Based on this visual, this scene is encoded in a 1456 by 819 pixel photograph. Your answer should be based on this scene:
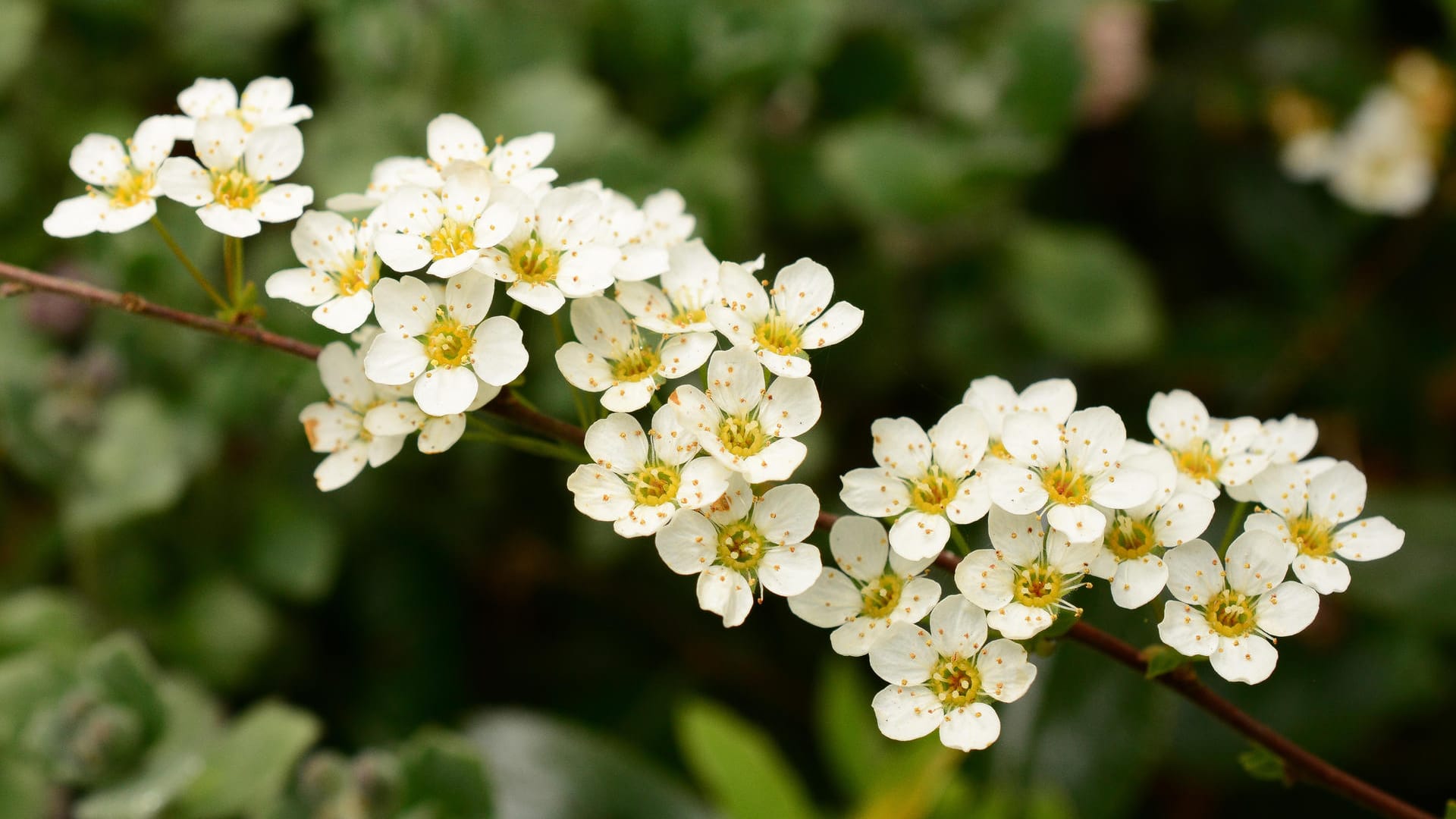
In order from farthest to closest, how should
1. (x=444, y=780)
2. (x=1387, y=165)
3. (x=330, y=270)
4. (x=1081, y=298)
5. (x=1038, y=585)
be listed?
(x=1387, y=165) → (x=1081, y=298) → (x=444, y=780) → (x=330, y=270) → (x=1038, y=585)

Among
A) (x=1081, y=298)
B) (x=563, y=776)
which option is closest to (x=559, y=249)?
(x=563, y=776)

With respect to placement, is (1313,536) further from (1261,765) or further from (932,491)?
(932,491)

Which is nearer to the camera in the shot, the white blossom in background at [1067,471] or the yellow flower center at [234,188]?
the white blossom in background at [1067,471]

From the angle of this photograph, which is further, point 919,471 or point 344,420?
point 344,420

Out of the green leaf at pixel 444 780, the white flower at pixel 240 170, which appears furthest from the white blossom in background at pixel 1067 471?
the green leaf at pixel 444 780

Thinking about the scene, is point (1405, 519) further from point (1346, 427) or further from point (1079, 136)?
point (1079, 136)

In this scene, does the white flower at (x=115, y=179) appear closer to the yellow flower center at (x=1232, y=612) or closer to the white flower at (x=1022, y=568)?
the white flower at (x=1022, y=568)

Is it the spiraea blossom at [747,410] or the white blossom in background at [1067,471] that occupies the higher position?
the white blossom in background at [1067,471]

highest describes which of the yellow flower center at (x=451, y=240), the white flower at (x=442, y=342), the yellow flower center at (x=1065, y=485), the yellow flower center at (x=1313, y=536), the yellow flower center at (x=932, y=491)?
the yellow flower center at (x=1313, y=536)
